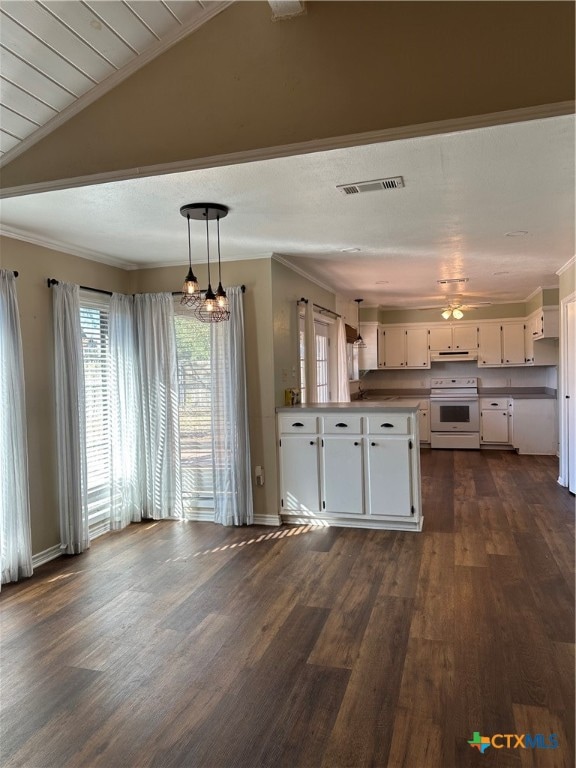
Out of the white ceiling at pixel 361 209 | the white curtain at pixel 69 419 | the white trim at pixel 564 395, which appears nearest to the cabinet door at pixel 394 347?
the white trim at pixel 564 395

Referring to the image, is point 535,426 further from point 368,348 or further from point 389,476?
point 389,476

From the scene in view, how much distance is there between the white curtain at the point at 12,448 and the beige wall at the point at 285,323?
6.90 ft

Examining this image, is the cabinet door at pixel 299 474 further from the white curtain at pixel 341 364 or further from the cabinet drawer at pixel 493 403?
the cabinet drawer at pixel 493 403

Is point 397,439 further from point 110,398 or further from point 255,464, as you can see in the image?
point 110,398

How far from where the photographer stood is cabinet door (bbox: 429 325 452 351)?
8.79 meters

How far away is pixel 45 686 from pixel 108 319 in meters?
3.11

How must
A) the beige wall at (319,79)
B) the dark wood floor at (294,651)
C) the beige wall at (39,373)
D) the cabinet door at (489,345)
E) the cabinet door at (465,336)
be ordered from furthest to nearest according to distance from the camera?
the cabinet door at (465,336), the cabinet door at (489,345), the beige wall at (39,373), the beige wall at (319,79), the dark wood floor at (294,651)

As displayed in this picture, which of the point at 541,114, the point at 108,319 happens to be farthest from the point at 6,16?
the point at 108,319

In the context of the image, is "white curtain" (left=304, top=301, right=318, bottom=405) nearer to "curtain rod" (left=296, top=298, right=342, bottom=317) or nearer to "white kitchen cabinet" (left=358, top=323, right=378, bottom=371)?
"curtain rod" (left=296, top=298, right=342, bottom=317)

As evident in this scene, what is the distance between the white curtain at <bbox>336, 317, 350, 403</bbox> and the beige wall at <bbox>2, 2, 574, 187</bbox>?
186 inches

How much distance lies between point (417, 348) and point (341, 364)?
2.46 m

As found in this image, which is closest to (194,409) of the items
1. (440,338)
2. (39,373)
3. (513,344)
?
(39,373)

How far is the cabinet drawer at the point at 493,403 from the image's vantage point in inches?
324

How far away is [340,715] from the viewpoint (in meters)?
2.07
